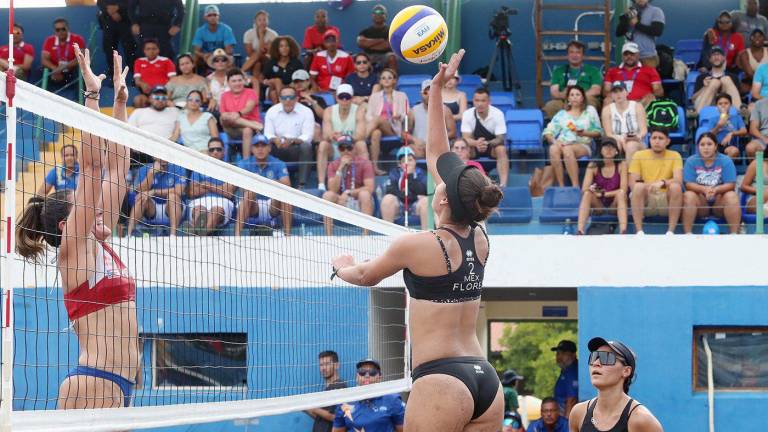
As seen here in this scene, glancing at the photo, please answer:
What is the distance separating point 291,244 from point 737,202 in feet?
16.2

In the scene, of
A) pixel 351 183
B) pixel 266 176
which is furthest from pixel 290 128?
pixel 351 183

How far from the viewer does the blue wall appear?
1317 centimetres

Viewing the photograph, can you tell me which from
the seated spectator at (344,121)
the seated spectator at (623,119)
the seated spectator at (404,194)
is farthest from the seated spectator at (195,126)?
the seated spectator at (623,119)

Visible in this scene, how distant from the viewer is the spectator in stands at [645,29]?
56.5 feet

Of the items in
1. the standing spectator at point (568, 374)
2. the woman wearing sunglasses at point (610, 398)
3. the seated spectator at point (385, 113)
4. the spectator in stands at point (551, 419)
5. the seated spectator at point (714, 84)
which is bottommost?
the spectator in stands at point (551, 419)

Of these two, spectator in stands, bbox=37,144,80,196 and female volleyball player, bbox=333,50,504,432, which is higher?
spectator in stands, bbox=37,144,80,196

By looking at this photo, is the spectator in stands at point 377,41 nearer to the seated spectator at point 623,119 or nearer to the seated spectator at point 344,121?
the seated spectator at point 344,121

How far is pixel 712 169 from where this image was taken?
44.1 feet

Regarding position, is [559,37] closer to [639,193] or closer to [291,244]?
[639,193]

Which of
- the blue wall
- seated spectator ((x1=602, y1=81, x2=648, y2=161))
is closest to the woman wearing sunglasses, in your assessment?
the blue wall

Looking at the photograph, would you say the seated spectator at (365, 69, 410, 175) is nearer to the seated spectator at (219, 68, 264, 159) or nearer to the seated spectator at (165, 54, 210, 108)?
the seated spectator at (219, 68, 264, 159)

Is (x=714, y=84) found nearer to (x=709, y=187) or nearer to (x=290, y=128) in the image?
(x=709, y=187)

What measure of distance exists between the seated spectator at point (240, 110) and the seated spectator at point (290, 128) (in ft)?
0.79

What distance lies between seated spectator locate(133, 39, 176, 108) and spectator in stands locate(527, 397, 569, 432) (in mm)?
7380
